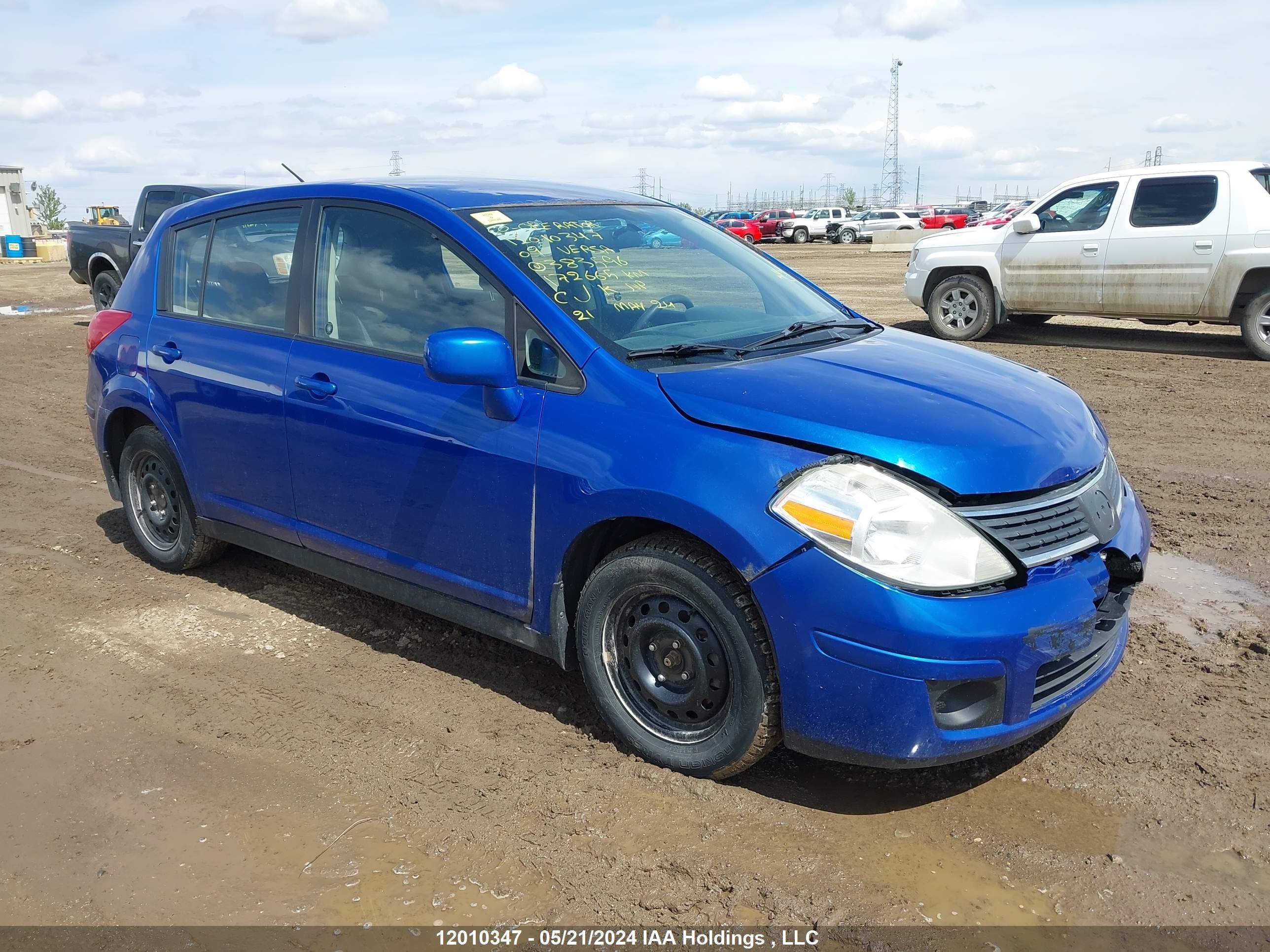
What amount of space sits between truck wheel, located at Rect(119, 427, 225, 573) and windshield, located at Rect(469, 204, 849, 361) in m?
2.21

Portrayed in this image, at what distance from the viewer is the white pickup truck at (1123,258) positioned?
1070cm

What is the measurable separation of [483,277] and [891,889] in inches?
90.5

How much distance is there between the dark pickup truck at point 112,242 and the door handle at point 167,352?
380 inches

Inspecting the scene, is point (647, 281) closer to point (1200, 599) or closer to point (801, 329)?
point (801, 329)

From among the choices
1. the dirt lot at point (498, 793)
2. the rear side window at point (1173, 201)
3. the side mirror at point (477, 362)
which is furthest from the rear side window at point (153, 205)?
the side mirror at point (477, 362)

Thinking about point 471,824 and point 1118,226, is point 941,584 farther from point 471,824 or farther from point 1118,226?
point 1118,226

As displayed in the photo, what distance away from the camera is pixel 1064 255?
38.8 feet

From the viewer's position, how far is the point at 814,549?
2.84m

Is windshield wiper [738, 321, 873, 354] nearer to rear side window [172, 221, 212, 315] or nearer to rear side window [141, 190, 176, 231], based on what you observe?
rear side window [172, 221, 212, 315]

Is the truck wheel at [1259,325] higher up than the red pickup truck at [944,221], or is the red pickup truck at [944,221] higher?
the red pickup truck at [944,221]

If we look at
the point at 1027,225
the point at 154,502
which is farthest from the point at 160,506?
the point at 1027,225

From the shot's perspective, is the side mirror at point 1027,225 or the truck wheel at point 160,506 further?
the side mirror at point 1027,225

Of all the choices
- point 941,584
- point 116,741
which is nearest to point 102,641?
point 116,741

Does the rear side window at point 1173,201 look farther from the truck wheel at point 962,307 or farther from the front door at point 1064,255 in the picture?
the truck wheel at point 962,307
